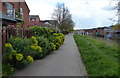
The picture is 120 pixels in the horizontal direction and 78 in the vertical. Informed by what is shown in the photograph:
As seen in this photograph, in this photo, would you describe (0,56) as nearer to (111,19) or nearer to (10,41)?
(10,41)

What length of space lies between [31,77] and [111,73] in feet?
8.74

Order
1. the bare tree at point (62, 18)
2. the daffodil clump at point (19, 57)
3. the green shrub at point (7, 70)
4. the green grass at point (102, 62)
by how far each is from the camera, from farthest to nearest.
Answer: the bare tree at point (62, 18) < the daffodil clump at point (19, 57) < the green shrub at point (7, 70) < the green grass at point (102, 62)

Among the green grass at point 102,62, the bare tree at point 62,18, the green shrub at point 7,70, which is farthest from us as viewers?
the bare tree at point 62,18

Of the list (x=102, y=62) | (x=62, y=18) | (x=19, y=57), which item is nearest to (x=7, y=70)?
(x=19, y=57)

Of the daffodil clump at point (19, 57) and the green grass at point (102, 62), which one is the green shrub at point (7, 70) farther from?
the green grass at point (102, 62)

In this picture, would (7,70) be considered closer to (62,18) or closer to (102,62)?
(102,62)

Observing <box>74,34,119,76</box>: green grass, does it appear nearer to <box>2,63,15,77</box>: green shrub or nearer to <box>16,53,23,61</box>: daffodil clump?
<box>16,53,23,61</box>: daffodil clump

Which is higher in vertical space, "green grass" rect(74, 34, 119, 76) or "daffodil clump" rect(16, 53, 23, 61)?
"daffodil clump" rect(16, 53, 23, 61)

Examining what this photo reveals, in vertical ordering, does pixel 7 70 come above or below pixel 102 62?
below

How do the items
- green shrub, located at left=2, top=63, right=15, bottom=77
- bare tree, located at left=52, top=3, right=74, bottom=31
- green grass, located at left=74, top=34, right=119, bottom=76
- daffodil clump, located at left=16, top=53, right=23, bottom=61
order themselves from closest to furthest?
green grass, located at left=74, top=34, right=119, bottom=76, green shrub, located at left=2, top=63, right=15, bottom=77, daffodil clump, located at left=16, top=53, right=23, bottom=61, bare tree, located at left=52, top=3, right=74, bottom=31

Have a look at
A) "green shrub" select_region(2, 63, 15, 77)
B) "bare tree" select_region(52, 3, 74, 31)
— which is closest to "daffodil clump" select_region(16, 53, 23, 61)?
"green shrub" select_region(2, 63, 15, 77)

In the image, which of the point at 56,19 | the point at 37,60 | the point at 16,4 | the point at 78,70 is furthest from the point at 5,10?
the point at 56,19

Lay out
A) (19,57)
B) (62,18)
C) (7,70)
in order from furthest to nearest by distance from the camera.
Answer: (62,18) < (19,57) < (7,70)

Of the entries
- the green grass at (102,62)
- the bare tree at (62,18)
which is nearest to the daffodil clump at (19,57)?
the green grass at (102,62)
